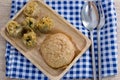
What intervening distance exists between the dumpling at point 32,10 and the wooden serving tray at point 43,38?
0.06 ft

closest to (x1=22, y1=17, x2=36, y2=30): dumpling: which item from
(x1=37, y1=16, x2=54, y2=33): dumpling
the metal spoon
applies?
(x1=37, y1=16, x2=54, y2=33): dumpling

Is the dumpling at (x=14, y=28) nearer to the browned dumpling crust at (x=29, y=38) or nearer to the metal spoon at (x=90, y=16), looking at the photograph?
the browned dumpling crust at (x=29, y=38)

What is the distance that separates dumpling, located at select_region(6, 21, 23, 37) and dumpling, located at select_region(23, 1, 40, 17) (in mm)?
38

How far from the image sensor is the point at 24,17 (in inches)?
29.7

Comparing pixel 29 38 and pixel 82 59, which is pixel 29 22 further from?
pixel 82 59

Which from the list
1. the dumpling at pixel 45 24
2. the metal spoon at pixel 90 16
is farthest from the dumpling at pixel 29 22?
the metal spoon at pixel 90 16

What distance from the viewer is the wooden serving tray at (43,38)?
713 millimetres

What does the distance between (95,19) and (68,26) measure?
66 millimetres

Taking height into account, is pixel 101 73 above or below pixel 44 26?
below

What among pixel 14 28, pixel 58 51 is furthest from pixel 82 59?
pixel 14 28

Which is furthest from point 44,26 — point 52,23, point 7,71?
point 7,71

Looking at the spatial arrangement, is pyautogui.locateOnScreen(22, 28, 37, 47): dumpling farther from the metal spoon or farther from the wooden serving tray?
the metal spoon

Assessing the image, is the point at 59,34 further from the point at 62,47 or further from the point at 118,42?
the point at 118,42

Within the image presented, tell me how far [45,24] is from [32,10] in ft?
0.15
